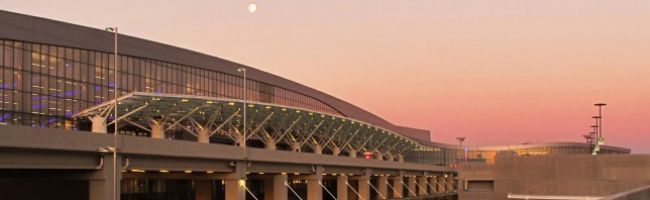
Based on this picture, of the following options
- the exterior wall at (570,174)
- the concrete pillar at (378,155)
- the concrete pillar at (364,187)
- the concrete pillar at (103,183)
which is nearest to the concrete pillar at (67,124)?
the concrete pillar at (364,187)

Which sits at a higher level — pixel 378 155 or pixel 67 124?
pixel 67 124

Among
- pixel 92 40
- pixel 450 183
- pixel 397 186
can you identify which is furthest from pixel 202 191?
pixel 450 183

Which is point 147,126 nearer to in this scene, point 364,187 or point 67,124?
Result: point 67,124

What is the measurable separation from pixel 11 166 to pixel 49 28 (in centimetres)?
4050

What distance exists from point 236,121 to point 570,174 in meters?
37.6

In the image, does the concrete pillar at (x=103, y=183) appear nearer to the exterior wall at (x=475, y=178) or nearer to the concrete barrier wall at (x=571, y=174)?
the concrete barrier wall at (x=571, y=174)

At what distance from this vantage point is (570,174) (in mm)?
66188

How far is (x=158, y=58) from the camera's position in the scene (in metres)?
84.6

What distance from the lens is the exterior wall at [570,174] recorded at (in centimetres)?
6391

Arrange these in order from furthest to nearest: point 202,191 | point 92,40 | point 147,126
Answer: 1. point 147,126
2. point 92,40
3. point 202,191

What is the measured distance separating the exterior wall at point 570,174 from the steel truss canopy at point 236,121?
2513 cm

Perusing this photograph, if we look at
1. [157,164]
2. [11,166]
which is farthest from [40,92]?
[11,166]

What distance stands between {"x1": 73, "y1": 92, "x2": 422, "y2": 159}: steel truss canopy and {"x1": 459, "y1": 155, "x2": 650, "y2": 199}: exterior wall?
2513 centimetres

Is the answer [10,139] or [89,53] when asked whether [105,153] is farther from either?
[89,53]
